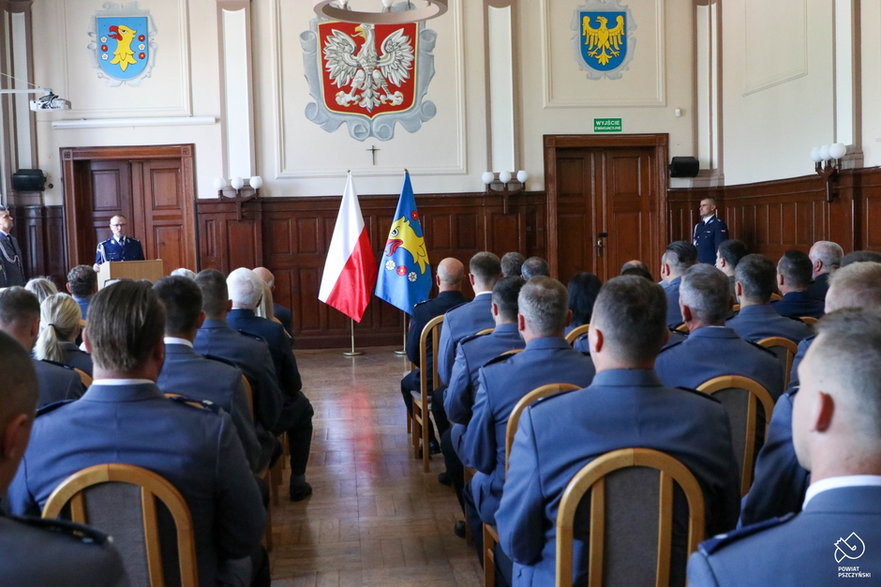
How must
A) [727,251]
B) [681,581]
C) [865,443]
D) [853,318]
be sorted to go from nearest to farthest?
[865,443], [853,318], [681,581], [727,251]

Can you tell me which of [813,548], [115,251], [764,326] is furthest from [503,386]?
[115,251]

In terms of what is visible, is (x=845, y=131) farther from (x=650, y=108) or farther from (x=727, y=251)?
(x=727, y=251)

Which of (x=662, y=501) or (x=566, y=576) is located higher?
(x=662, y=501)

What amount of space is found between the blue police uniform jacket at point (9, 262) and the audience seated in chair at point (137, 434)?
7.00 metres

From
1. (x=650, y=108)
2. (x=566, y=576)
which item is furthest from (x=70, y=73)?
(x=566, y=576)

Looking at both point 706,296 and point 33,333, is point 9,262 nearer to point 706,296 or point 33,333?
point 33,333

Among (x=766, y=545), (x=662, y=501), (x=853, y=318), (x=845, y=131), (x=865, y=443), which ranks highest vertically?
(x=845, y=131)

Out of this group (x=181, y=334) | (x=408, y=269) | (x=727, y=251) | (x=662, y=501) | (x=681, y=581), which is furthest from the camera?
(x=408, y=269)

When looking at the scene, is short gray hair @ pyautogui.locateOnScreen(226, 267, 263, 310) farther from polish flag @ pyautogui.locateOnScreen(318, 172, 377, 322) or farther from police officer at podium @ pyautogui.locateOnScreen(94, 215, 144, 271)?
police officer at podium @ pyautogui.locateOnScreen(94, 215, 144, 271)

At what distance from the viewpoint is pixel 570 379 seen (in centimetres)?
279

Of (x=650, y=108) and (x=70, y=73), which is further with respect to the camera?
(x=650, y=108)

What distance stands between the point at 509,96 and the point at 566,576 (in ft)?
29.1

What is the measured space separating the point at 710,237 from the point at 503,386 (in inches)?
305

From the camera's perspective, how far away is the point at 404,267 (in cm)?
914
